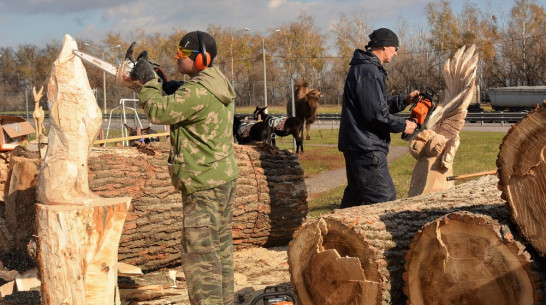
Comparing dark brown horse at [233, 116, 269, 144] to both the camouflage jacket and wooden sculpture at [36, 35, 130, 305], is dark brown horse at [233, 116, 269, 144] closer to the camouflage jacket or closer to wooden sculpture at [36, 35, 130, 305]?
wooden sculpture at [36, 35, 130, 305]

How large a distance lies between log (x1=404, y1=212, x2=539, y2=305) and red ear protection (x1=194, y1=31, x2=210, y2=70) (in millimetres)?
1584

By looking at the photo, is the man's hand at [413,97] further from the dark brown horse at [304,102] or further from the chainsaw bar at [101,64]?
the dark brown horse at [304,102]

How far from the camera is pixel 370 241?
3.84 m

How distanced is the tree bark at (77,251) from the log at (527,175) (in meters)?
2.26

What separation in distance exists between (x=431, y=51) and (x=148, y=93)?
4501 cm

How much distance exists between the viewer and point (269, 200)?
6.29 meters

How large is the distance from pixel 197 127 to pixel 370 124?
66.7 inches

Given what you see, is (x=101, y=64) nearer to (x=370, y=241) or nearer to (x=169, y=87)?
(x=169, y=87)

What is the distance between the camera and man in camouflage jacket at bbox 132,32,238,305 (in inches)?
147

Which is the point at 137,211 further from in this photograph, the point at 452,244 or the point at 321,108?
the point at 321,108

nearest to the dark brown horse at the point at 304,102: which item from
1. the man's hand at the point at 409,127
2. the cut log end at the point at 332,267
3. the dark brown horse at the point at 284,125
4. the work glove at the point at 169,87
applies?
the dark brown horse at the point at 284,125

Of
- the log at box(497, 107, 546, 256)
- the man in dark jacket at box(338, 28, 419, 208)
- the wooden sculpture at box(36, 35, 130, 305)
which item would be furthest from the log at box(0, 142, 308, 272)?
the log at box(497, 107, 546, 256)

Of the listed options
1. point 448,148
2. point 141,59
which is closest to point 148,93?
point 141,59

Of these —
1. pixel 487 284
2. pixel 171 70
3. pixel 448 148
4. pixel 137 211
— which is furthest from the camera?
pixel 171 70
